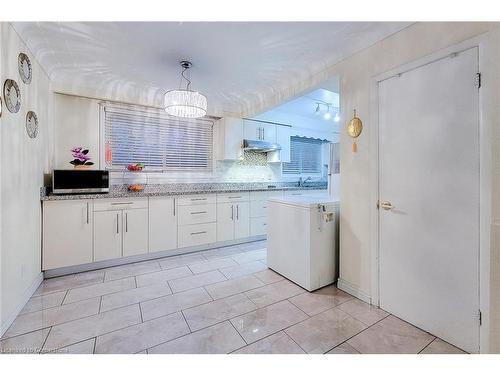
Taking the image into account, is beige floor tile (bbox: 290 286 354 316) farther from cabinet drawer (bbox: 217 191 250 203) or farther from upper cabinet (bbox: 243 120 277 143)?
upper cabinet (bbox: 243 120 277 143)

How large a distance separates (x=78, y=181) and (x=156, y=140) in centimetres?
136

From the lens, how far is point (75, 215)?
2711 millimetres

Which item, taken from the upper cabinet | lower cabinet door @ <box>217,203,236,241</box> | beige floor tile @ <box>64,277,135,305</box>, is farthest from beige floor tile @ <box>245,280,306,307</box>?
the upper cabinet

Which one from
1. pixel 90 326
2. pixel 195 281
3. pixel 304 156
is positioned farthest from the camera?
pixel 304 156

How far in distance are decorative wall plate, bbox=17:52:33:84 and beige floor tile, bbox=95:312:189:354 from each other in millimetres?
2311

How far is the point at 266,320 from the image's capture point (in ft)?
6.07

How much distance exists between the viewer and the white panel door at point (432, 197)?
1.48 metres

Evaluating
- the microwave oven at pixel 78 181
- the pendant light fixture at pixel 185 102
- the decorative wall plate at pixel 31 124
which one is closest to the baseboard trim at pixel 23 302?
the microwave oven at pixel 78 181

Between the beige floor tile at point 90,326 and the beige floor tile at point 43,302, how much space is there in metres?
0.45

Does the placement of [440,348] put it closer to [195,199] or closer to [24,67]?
[195,199]

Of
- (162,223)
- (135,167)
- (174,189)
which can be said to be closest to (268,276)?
(162,223)

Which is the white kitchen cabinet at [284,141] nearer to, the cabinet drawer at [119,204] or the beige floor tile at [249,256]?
the beige floor tile at [249,256]
